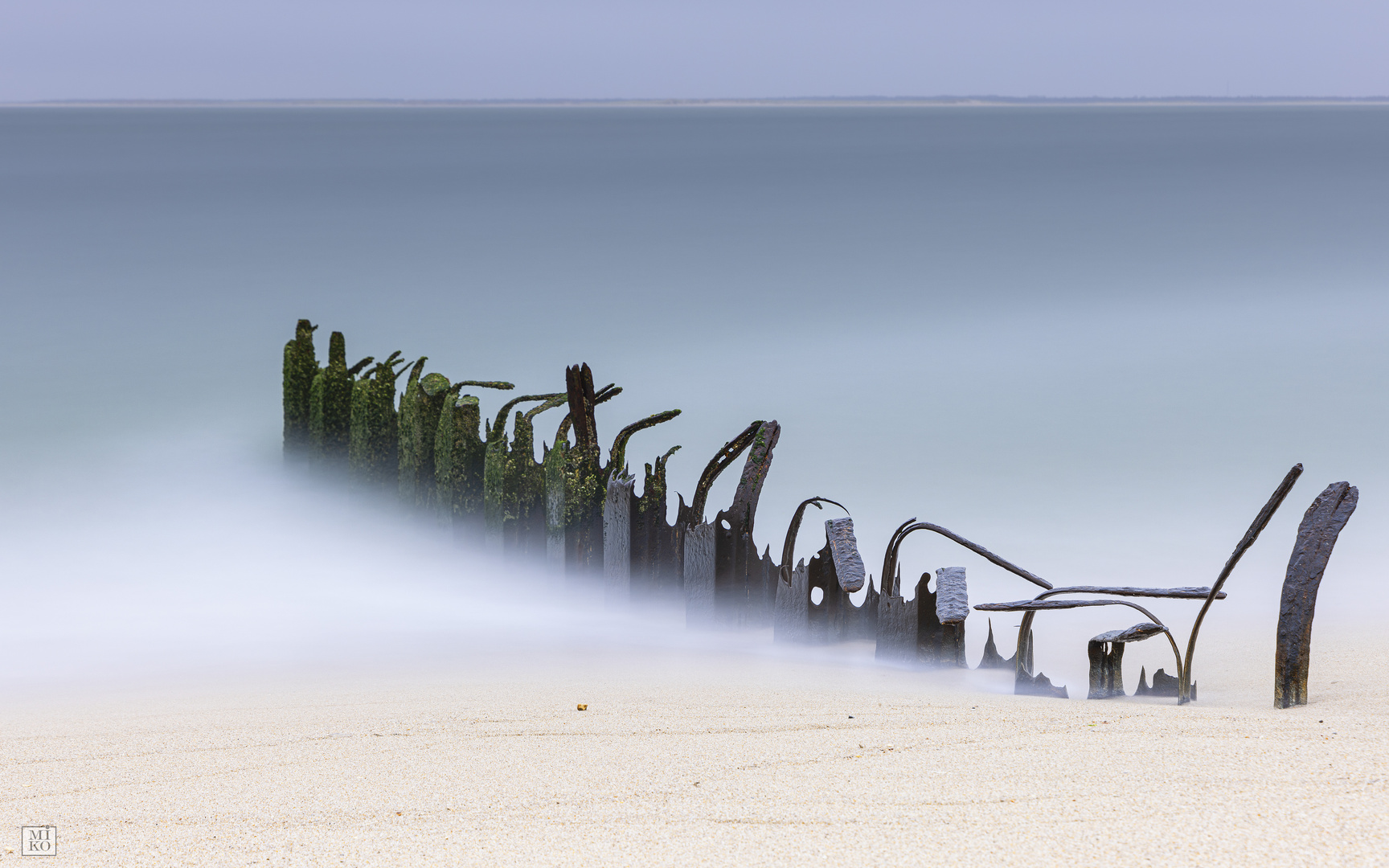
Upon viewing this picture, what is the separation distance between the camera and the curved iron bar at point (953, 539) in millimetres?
4527

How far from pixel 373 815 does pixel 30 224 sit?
3384 centimetres

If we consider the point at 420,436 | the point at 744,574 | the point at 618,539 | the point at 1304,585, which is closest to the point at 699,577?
the point at 744,574

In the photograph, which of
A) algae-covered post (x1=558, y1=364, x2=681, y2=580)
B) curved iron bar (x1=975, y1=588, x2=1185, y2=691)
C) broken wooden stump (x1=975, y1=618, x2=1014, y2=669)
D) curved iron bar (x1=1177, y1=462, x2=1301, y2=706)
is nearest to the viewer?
curved iron bar (x1=1177, y1=462, x2=1301, y2=706)

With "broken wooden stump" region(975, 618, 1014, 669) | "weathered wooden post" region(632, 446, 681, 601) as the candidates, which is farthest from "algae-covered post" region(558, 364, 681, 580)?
"broken wooden stump" region(975, 618, 1014, 669)

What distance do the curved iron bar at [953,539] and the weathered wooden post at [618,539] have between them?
1200 mm

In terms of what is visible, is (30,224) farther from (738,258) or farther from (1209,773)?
(1209,773)

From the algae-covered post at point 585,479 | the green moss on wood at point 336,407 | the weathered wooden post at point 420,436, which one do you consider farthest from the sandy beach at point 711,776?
the green moss on wood at point 336,407

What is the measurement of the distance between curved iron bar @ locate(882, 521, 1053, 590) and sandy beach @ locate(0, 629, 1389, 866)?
0.41 m

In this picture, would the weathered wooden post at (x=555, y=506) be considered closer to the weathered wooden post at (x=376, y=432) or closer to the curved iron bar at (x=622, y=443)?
the curved iron bar at (x=622, y=443)

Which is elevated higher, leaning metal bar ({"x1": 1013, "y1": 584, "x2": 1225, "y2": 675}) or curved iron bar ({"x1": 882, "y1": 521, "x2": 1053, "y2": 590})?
curved iron bar ({"x1": 882, "y1": 521, "x2": 1053, "y2": 590})

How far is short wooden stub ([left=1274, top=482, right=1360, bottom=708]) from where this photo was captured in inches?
154

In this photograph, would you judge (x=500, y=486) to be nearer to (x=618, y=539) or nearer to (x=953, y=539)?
(x=618, y=539)

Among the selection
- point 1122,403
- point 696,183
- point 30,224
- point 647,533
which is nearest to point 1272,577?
point 647,533

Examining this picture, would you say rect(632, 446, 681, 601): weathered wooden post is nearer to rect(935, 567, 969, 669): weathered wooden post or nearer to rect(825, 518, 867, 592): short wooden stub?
rect(825, 518, 867, 592): short wooden stub
